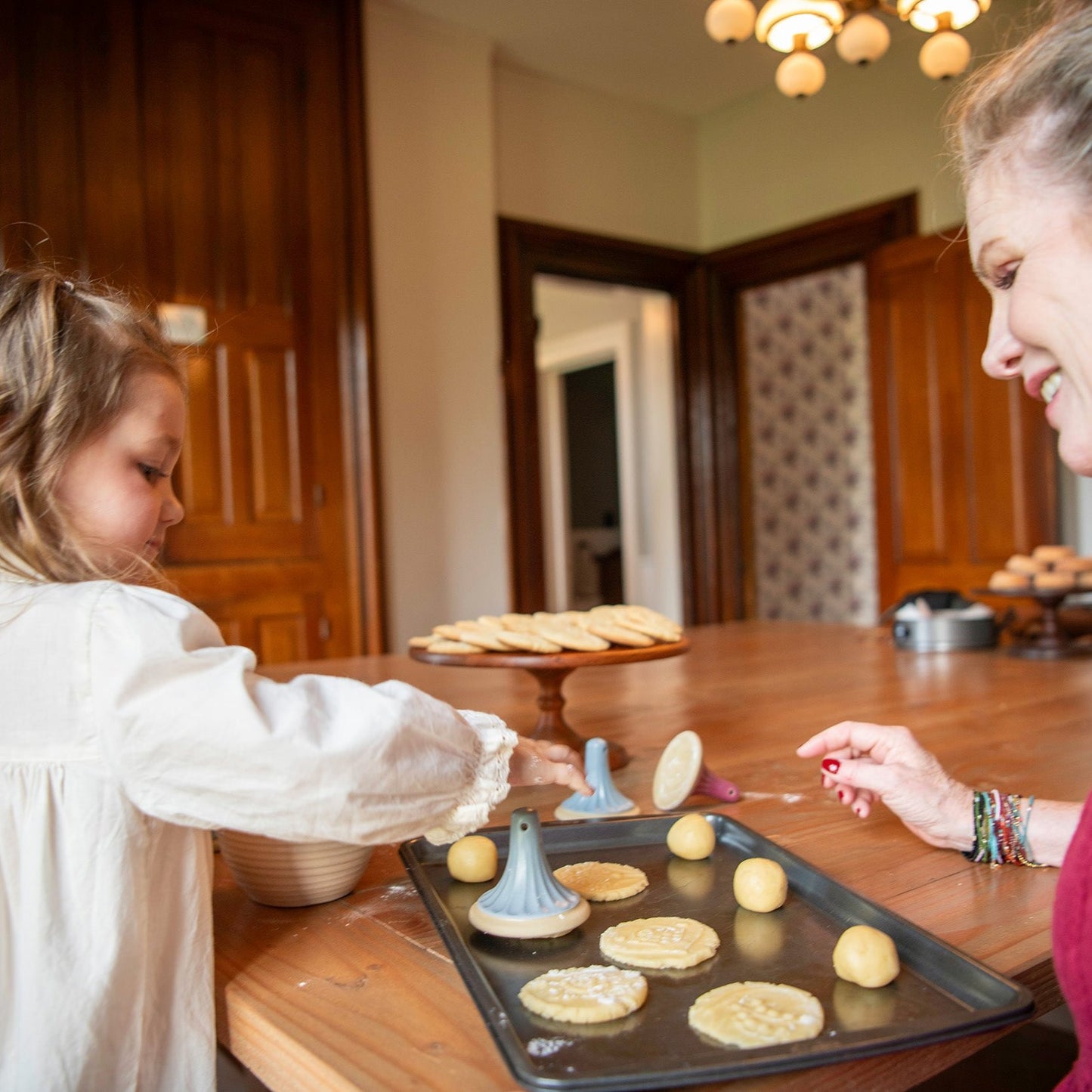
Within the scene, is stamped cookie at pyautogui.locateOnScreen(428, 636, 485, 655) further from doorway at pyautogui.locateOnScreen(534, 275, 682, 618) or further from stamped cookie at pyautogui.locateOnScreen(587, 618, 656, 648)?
doorway at pyautogui.locateOnScreen(534, 275, 682, 618)

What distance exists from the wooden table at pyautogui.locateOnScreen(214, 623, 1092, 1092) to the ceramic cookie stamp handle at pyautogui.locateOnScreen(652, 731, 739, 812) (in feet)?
0.08

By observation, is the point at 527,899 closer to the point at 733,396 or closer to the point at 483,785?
the point at 483,785

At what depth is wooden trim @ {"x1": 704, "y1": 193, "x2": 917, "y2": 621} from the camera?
500 cm

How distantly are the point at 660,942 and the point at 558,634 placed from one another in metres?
0.59

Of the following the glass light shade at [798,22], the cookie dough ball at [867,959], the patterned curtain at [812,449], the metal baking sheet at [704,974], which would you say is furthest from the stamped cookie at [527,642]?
the patterned curtain at [812,449]

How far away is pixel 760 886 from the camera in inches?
33.9

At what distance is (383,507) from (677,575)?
2.07 metres

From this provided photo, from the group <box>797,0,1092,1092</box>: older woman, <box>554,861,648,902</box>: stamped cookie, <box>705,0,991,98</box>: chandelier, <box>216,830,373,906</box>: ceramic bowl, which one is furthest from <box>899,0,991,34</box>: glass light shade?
<box>216,830,373,906</box>: ceramic bowl

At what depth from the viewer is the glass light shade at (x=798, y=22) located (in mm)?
2371

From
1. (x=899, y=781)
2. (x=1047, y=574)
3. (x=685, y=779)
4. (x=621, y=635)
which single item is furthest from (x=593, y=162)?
(x=899, y=781)

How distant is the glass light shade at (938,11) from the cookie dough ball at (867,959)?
2335 millimetres

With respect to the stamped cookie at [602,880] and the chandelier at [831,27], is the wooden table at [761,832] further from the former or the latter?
the chandelier at [831,27]

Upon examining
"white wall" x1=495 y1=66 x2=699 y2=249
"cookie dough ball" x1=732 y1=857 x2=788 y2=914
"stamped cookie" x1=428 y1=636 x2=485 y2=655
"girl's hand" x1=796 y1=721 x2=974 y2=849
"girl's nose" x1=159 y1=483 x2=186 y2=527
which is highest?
"white wall" x1=495 y1=66 x2=699 y2=249

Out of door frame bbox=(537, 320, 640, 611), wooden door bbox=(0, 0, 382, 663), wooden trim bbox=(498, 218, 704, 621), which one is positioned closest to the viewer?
wooden door bbox=(0, 0, 382, 663)
